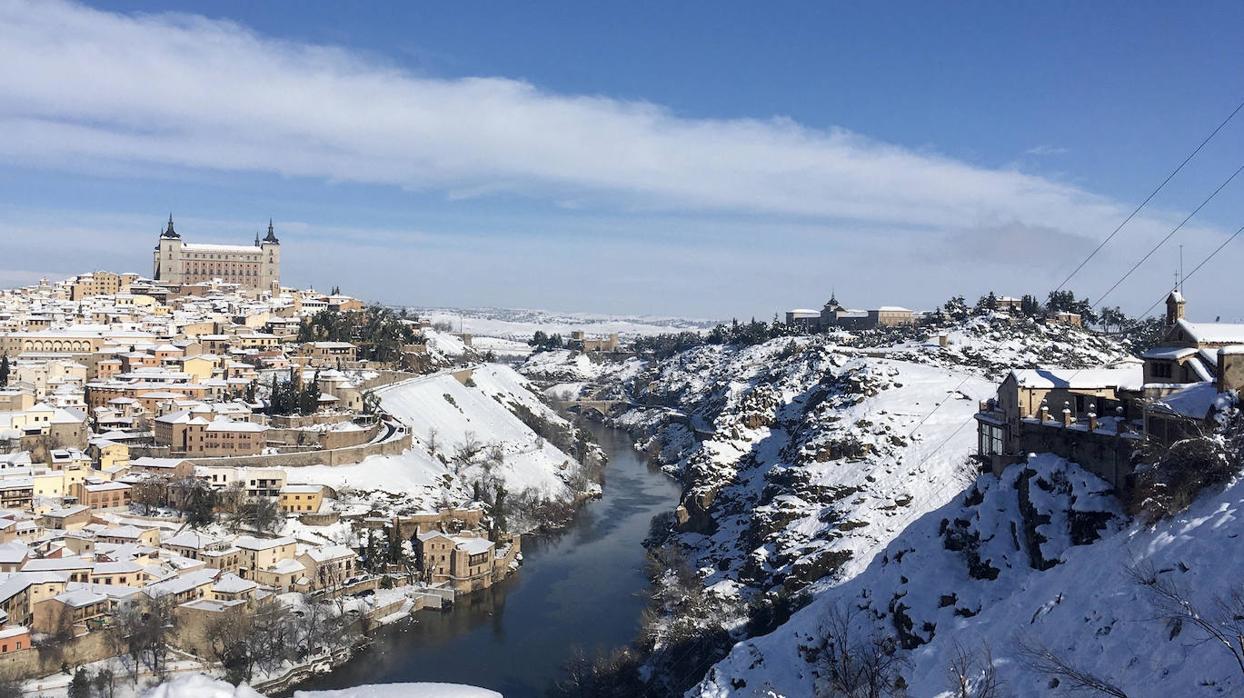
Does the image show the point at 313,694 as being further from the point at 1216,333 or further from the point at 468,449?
the point at 468,449

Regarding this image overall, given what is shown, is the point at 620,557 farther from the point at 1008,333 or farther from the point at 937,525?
the point at 1008,333

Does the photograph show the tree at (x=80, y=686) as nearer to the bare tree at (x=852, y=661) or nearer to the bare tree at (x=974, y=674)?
the bare tree at (x=852, y=661)

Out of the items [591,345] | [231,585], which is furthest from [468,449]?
[591,345]

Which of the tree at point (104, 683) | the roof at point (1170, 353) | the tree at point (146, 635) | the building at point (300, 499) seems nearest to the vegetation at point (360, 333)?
the building at point (300, 499)

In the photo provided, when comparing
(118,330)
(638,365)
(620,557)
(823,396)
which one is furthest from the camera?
→ (638,365)

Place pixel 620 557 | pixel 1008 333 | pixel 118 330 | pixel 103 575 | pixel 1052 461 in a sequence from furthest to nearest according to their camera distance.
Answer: pixel 1008 333 < pixel 118 330 < pixel 620 557 < pixel 103 575 < pixel 1052 461

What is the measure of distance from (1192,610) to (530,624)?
2912 cm

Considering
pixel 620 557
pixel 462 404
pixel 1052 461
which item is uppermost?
pixel 1052 461

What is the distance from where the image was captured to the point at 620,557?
47.5 metres

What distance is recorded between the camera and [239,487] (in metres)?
44.0

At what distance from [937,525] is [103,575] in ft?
93.9

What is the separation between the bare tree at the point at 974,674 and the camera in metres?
13.8

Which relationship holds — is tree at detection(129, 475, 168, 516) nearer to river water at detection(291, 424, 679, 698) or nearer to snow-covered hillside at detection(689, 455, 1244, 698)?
river water at detection(291, 424, 679, 698)

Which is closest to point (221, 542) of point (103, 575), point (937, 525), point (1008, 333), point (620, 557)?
point (103, 575)
